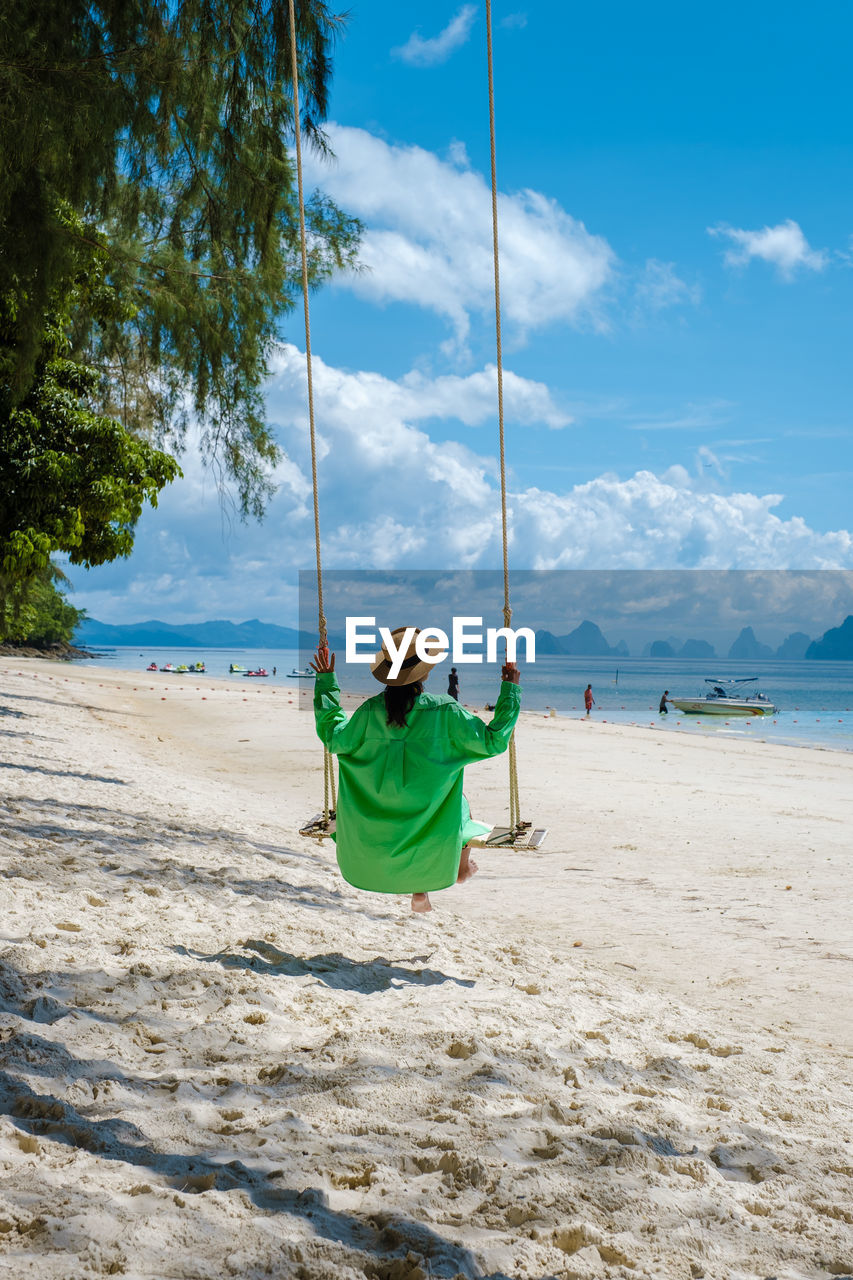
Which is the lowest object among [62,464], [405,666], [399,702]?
[399,702]

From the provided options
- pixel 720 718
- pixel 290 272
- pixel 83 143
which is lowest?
pixel 720 718

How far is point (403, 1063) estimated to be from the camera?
3.33 meters

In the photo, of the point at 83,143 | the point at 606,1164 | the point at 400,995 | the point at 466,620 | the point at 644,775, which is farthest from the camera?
the point at 644,775

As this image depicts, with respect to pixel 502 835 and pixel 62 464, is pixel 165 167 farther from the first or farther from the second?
pixel 502 835

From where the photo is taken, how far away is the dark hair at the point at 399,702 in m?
A: 4.40

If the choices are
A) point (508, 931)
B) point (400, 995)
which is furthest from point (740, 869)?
point (400, 995)

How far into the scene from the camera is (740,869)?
8031 mm

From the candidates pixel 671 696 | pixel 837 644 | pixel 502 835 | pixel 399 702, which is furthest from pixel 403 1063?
pixel 837 644

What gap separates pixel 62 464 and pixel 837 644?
18334cm

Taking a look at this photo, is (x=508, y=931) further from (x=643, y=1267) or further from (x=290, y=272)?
(x=290, y=272)

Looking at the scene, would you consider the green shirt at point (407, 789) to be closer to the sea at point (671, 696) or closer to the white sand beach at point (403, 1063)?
the white sand beach at point (403, 1063)

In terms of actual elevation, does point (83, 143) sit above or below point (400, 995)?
above

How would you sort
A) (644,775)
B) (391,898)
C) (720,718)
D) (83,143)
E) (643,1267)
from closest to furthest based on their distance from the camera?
(643,1267) → (83,143) → (391,898) → (644,775) → (720,718)

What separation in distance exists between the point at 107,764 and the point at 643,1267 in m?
9.66
